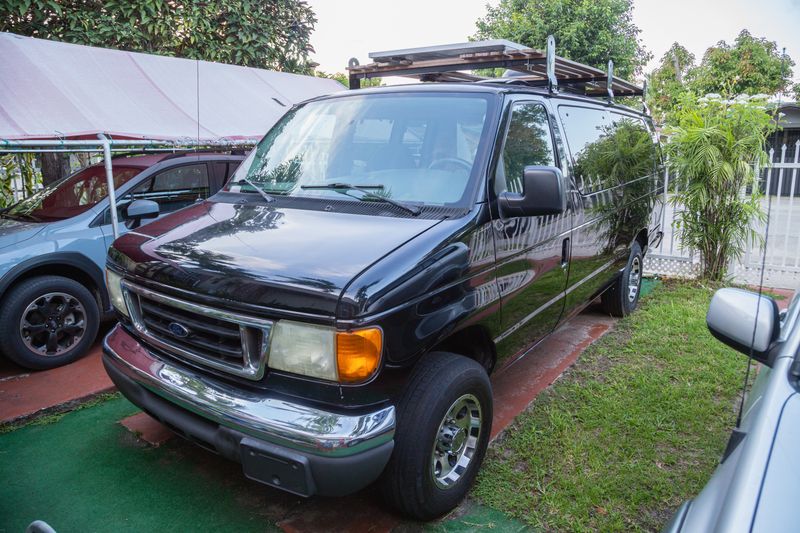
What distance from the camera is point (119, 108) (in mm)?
5871

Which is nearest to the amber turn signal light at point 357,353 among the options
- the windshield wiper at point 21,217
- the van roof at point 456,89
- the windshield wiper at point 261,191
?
the windshield wiper at point 261,191

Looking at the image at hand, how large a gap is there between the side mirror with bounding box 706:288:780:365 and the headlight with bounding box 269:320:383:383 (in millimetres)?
1255

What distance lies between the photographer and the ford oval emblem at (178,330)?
255 centimetres

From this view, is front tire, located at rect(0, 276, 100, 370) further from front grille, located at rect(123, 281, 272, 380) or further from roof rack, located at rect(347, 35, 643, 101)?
roof rack, located at rect(347, 35, 643, 101)

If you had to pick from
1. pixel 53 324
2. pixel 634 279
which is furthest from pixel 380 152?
pixel 634 279

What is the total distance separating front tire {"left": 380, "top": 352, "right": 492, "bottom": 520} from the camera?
2391 millimetres

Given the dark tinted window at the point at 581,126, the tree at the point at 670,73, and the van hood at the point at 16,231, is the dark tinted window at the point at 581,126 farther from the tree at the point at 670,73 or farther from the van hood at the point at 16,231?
the tree at the point at 670,73

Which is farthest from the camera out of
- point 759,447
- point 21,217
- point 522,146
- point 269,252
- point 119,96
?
point 119,96

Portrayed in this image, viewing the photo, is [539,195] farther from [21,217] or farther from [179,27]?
[179,27]

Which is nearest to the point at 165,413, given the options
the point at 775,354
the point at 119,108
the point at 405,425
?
the point at 405,425

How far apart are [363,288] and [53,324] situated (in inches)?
140

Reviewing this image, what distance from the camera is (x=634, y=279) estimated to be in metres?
5.96

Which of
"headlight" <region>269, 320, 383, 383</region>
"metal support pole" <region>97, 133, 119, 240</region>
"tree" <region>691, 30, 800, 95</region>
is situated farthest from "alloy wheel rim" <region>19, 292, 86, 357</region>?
"tree" <region>691, 30, 800, 95</region>

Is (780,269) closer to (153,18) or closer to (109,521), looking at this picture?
(109,521)
